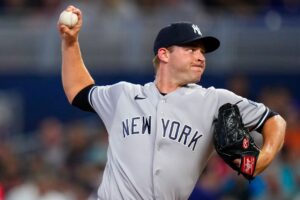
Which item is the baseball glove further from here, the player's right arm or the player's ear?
the player's right arm

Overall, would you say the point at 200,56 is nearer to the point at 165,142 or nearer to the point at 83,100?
the point at 165,142

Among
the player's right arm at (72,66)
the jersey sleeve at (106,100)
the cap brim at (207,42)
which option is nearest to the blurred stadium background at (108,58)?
the player's right arm at (72,66)

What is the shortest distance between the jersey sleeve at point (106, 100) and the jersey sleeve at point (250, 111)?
2.40ft

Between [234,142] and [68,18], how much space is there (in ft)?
5.02

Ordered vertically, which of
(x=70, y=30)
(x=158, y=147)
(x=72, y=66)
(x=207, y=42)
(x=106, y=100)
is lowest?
(x=158, y=147)

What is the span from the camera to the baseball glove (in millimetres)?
6875

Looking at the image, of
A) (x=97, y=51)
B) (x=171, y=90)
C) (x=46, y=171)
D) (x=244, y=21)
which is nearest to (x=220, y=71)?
(x=244, y=21)

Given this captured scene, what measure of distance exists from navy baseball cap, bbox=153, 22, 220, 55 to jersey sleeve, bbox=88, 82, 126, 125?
374 millimetres

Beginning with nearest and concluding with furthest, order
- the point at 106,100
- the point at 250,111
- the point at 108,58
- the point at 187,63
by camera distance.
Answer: the point at 250,111
the point at 187,63
the point at 106,100
the point at 108,58

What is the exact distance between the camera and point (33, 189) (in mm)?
11562

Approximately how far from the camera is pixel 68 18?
7.60 m

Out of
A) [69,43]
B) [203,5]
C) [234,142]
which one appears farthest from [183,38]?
[203,5]

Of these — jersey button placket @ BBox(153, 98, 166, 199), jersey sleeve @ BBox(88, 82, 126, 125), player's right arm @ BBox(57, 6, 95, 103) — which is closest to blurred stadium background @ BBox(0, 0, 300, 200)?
player's right arm @ BBox(57, 6, 95, 103)

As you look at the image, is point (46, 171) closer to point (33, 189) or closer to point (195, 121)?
point (33, 189)
